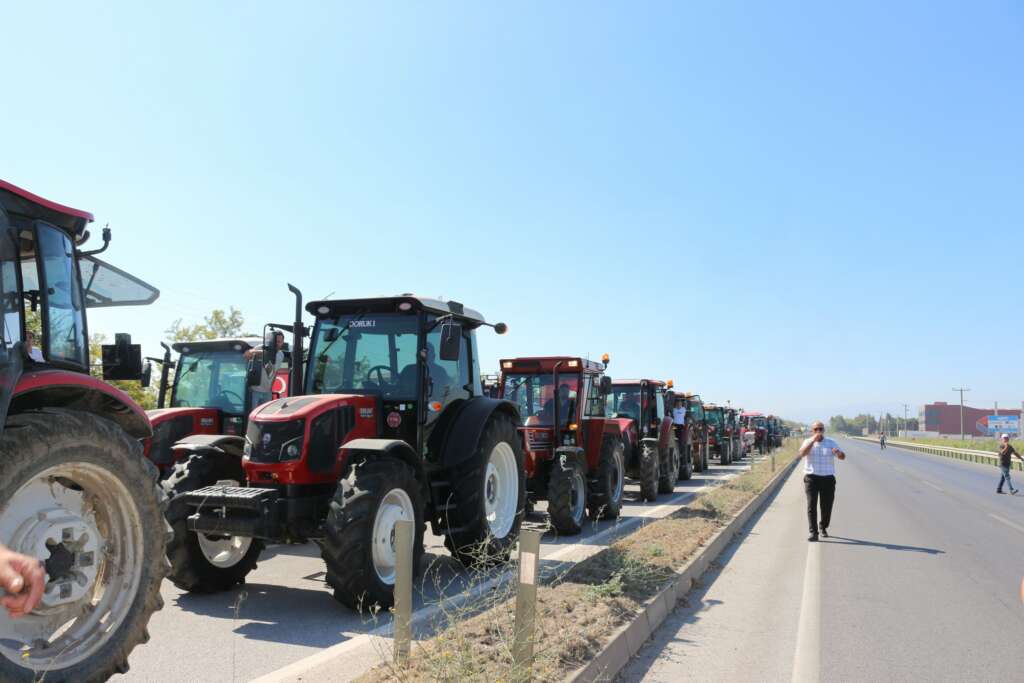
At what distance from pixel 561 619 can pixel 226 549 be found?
3.48m

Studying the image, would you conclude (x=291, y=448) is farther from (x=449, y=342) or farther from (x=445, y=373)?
(x=445, y=373)

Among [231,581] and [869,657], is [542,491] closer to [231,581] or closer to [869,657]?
[231,581]

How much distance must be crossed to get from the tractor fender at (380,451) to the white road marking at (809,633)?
337cm

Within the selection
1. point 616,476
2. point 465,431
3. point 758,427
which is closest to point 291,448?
point 465,431

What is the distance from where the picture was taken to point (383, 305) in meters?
7.38

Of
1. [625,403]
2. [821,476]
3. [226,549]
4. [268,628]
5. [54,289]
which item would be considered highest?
[54,289]

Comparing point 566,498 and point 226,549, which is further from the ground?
point 566,498

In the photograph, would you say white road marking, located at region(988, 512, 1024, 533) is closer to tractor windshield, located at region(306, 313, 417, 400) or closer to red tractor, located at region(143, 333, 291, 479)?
tractor windshield, located at region(306, 313, 417, 400)

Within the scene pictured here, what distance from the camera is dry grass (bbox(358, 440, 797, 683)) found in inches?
161

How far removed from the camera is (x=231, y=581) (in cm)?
685

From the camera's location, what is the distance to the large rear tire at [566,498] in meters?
10.1

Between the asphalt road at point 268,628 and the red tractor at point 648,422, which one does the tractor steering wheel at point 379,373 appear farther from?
the red tractor at point 648,422

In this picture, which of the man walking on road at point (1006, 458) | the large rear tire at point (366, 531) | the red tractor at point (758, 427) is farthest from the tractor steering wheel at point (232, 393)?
the red tractor at point (758, 427)

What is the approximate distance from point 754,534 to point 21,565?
35.8 ft
